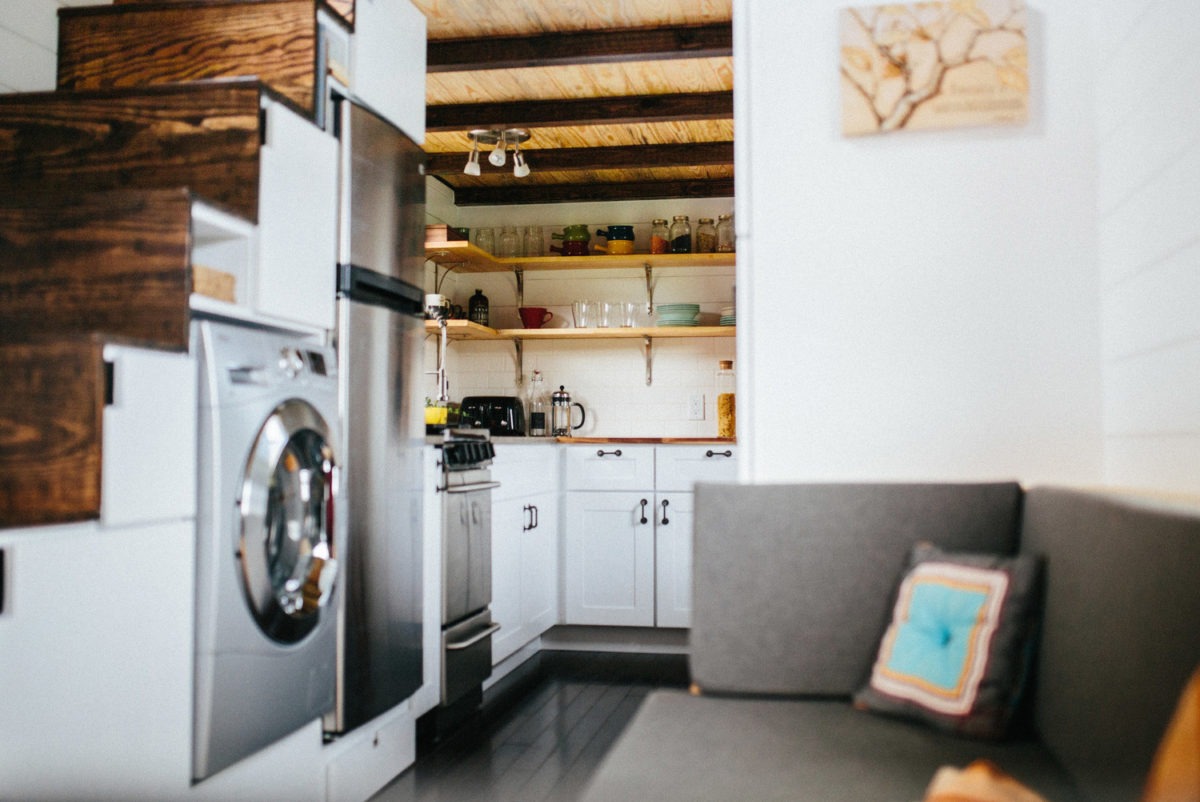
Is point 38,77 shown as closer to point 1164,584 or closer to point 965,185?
point 965,185

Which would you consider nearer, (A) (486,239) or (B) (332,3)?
(B) (332,3)

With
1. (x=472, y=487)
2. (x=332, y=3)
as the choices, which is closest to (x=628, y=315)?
(x=472, y=487)

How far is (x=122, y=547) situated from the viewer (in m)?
1.79

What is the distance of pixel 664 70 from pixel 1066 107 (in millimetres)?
2265

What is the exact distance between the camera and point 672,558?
4586 millimetres

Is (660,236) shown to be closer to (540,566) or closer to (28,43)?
(540,566)

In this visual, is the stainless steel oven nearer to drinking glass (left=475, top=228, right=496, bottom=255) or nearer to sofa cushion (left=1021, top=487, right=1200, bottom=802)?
sofa cushion (left=1021, top=487, right=1200, bottom=802)

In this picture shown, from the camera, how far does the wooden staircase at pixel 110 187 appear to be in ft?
5.64

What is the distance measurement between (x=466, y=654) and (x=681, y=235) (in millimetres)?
2767

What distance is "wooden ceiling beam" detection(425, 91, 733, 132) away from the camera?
14.7 feet

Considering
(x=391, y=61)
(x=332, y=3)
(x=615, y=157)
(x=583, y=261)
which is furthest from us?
(x=583, y=261)

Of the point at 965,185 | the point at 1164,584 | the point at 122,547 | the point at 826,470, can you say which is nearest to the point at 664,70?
the point at 965,185

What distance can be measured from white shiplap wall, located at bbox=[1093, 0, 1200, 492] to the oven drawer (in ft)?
6.82

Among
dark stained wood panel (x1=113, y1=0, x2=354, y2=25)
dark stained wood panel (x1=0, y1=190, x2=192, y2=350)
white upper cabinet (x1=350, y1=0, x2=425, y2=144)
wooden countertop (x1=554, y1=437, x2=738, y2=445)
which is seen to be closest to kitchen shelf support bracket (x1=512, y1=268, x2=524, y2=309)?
wooden countertop (x1=554, y1=437, x2=738, y2=445)
